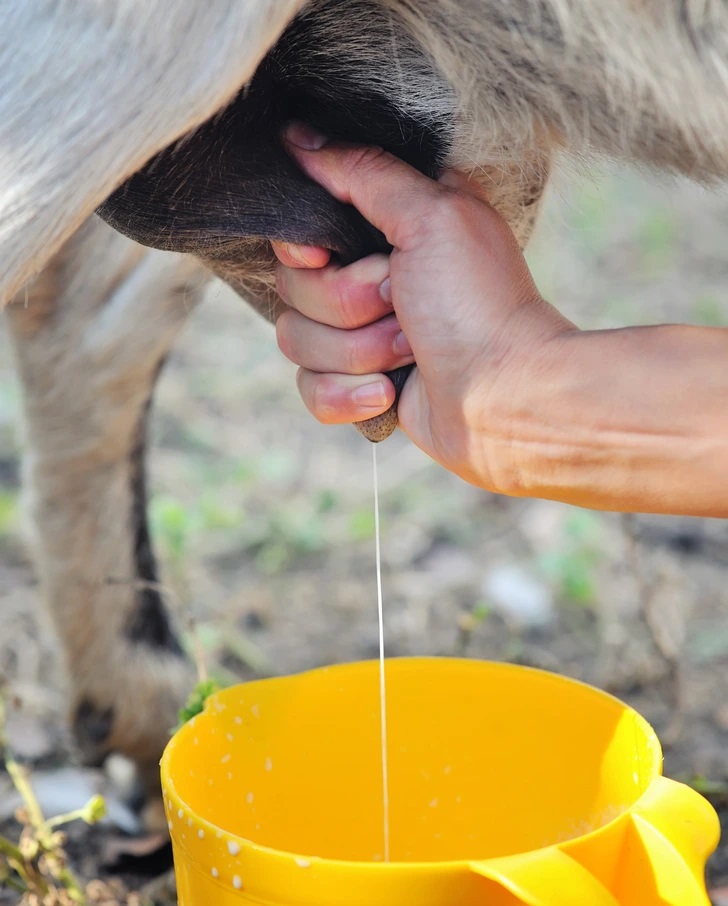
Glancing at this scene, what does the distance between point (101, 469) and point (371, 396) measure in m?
0.75

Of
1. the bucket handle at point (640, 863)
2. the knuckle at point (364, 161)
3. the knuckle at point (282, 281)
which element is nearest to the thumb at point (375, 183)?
the knuckle at point (364, 161)

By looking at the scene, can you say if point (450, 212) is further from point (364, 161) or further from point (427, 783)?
point (427, 783)

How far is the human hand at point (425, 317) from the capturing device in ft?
3.41

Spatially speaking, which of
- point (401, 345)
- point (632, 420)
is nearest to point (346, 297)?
point (401, 345)

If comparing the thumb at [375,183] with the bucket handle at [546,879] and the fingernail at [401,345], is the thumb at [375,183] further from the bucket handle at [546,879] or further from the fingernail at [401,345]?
the bucket handle at [546,879]

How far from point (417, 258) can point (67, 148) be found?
1.06 ft

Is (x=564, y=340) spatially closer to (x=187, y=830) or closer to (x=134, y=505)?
(x=187, y=830)

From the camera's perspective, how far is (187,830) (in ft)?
2.96

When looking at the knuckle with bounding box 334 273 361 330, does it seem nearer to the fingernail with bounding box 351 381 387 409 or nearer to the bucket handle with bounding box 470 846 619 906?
the fingernail with bounding box 351 381 387 409

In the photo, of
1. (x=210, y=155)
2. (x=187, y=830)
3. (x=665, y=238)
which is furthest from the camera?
(x=665, y=238)

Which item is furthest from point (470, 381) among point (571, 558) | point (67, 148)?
point (571, 558)

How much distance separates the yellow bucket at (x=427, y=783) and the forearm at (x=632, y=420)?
0.65 ft

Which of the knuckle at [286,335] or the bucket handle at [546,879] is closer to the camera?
the bucket handle at [546,879]

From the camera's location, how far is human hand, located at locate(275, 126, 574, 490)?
1.04m
